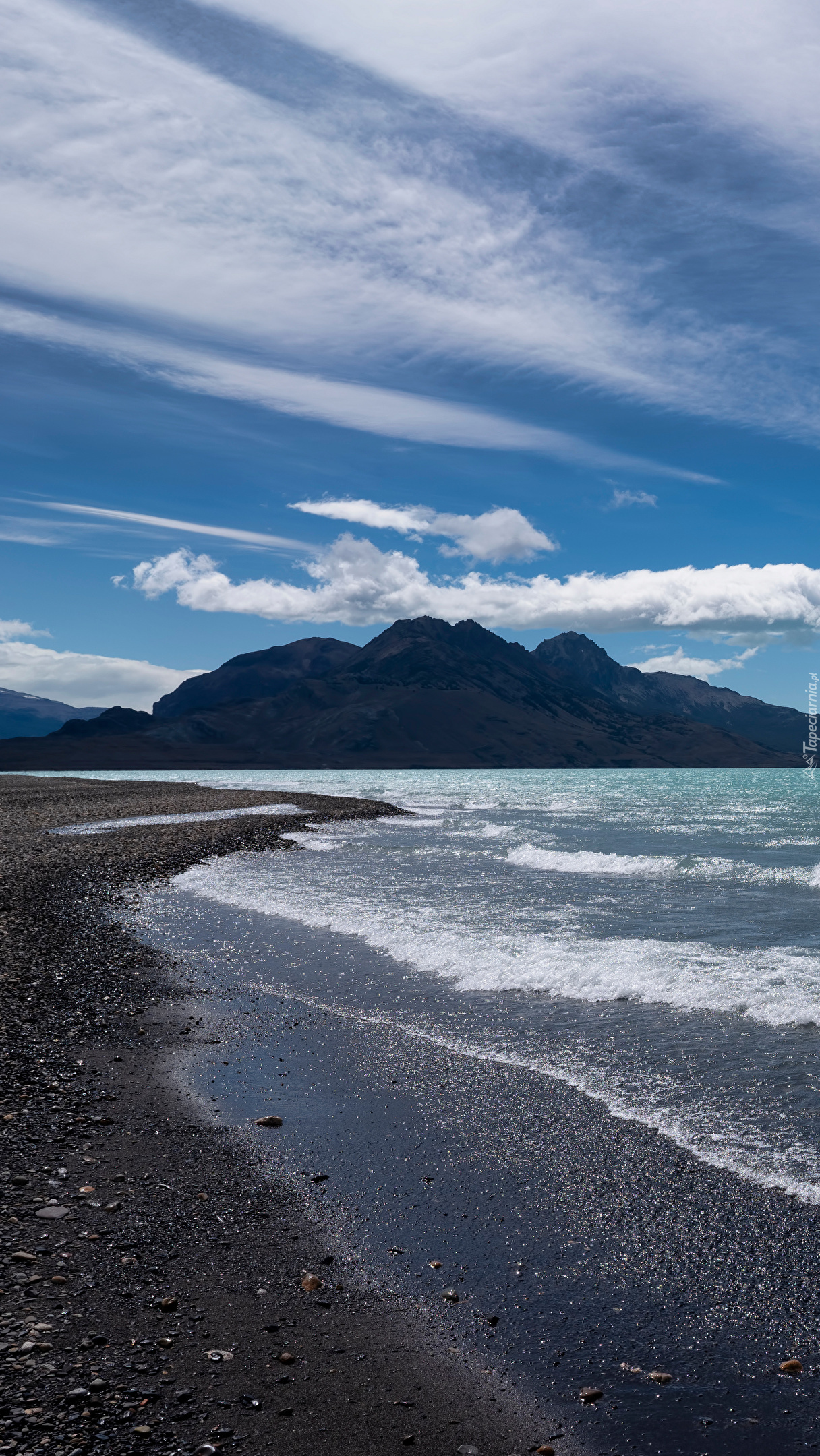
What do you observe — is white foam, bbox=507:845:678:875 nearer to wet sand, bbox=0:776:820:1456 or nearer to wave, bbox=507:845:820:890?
wave, bbox=507:845:820:890

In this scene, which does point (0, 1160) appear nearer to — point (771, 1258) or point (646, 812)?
point (771, 1258)

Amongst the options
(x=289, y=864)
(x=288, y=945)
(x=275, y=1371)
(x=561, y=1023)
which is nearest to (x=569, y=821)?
(x=289, y=864)

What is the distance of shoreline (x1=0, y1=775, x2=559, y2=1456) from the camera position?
4996 millimetres

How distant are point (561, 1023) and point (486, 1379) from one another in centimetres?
810

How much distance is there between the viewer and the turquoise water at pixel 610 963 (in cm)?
1030

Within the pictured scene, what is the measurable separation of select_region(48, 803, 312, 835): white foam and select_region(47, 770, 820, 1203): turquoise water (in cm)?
1136

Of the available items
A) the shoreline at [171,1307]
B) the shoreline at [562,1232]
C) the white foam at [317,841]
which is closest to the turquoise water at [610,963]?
the white foam at [317,841]

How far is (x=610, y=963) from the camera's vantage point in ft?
55.7

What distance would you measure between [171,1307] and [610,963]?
12.3 metres

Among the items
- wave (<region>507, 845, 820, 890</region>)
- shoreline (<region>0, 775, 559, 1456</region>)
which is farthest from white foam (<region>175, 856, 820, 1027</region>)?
wave (<region>507, 845, 820, 890</region>)

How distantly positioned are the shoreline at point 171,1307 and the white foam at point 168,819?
35.3 m

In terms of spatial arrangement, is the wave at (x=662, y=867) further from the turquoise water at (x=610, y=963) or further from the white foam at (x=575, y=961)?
the white foam at (x=575, y=961)

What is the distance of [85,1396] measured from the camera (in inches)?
200

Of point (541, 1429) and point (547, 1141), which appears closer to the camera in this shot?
point (541, 1429)
